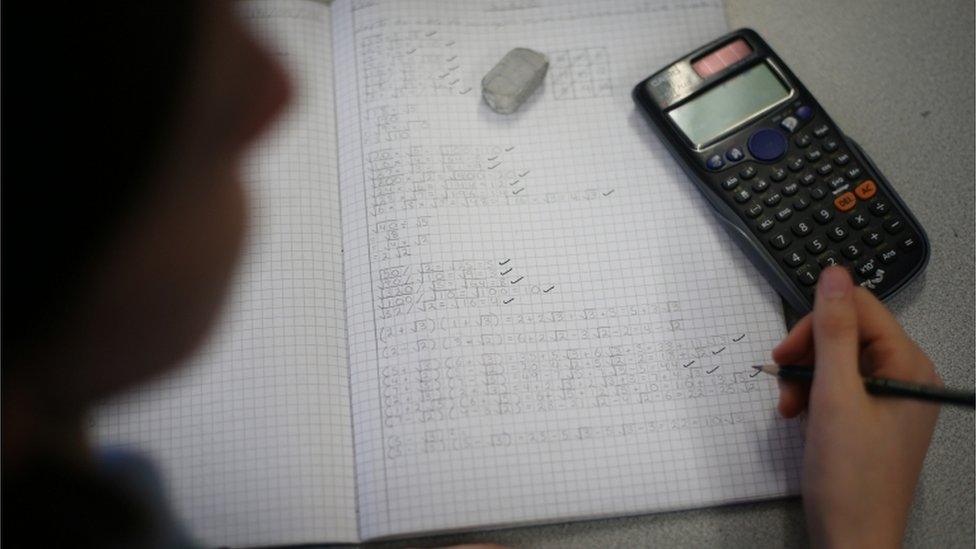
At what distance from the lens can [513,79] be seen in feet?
1.96

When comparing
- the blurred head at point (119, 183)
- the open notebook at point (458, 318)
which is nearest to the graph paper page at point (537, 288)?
the open notebook at point (458, 318)

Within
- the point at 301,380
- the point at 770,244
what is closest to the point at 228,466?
the point at 301,380

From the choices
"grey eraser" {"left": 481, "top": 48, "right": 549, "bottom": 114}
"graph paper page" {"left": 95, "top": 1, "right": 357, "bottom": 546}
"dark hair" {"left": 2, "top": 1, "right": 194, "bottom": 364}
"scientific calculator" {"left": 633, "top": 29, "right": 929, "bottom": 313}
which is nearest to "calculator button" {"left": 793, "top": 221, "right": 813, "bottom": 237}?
"scientific calculator" {"left": 633, "top": 29, "right": 929, "bottom": 313}

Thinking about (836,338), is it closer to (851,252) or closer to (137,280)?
(851,252)

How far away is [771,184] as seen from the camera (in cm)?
56

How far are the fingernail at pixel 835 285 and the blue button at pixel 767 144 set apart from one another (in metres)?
0.15

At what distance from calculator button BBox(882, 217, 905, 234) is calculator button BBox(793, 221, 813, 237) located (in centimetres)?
6

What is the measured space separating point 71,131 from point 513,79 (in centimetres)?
37

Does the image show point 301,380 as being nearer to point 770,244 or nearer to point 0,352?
point 0,352

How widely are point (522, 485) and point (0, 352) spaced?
40cm

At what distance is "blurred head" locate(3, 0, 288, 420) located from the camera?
53 cm

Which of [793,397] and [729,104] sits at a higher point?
[729,104]

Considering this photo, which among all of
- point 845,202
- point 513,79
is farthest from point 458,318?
point 845,202

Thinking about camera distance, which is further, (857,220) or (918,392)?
(857,220)
